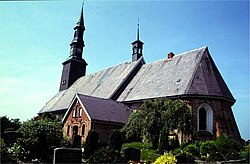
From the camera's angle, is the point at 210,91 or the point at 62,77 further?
the point at 62,77

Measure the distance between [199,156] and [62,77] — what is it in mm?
32374

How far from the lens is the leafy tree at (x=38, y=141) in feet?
51.4

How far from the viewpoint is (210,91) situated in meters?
24.9

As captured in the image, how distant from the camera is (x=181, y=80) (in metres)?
26.7

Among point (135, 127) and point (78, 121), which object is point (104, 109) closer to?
point (78, 121)

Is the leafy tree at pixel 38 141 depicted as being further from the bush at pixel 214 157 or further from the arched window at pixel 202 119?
the arched window at pixel 202 119

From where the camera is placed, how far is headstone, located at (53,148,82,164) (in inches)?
494

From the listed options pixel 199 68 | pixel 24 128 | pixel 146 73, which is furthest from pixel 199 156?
pixel 146 73

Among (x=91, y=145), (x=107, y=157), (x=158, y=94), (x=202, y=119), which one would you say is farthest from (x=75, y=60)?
(x=107, y=157)

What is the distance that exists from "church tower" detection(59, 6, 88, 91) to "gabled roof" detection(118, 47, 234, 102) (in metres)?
14.5

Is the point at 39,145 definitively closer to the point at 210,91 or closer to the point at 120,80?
the point at 210,91

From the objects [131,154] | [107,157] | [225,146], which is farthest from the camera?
[225,146]

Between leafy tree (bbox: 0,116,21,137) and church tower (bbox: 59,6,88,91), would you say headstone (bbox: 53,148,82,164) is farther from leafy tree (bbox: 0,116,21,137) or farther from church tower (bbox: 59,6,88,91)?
church tower (bbox: 59,6,88,91)

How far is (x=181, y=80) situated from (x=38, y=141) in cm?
1588
